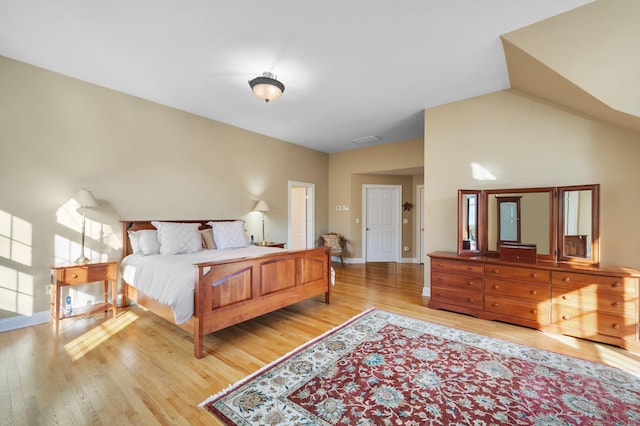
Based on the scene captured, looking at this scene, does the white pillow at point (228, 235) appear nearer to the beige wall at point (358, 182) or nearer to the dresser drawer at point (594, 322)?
the beige wall at point (358, 182)

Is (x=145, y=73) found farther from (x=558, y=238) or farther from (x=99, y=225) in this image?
(x=558, y=238)

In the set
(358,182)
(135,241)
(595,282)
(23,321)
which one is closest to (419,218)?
(358,182)

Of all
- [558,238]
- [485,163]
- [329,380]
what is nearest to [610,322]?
[558,238]

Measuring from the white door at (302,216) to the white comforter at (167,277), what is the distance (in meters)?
3.28

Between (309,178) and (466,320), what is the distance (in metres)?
4.41

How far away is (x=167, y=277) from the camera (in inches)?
98.1

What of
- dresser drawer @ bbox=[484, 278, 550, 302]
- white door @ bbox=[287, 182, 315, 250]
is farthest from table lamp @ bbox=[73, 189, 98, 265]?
dresser drawer @ bbox=[484, 278, 550, 302]

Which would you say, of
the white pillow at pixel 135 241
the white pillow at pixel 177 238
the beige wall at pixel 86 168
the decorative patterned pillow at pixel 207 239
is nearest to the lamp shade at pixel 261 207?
the beige wall at pixel 86 168

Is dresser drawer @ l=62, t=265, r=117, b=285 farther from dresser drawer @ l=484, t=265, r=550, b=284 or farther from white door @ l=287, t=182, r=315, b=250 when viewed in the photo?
dresser drawer @ l=484, t=265, r=550, b=284

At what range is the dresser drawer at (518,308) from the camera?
273 cm

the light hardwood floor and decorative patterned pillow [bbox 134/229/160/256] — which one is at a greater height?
decorative patterned pillow [bbox 134/229/160/256]

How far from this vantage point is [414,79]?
314cm

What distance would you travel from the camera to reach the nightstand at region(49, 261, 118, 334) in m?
2.66

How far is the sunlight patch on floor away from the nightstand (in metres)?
0.15
